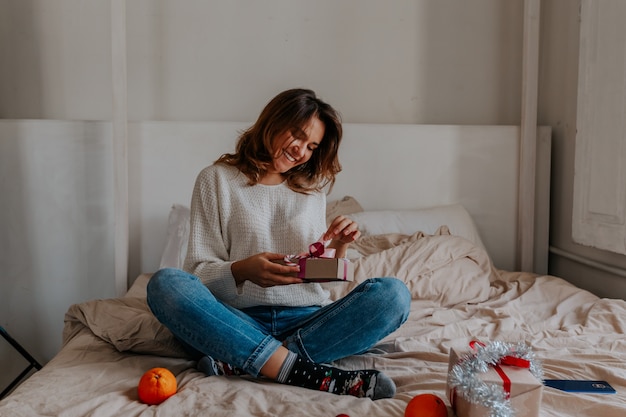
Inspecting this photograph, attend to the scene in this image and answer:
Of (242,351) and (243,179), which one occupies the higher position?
(243,179)

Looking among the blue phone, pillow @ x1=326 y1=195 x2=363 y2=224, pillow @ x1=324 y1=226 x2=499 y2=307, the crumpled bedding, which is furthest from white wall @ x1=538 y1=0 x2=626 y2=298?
the blue phone

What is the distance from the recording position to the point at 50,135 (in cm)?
227

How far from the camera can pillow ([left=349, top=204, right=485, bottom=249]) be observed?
2252 millimetres

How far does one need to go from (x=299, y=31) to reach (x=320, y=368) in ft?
5.28

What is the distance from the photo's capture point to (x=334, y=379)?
1281mm

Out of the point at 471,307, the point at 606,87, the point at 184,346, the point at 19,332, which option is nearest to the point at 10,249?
the point at 19,332

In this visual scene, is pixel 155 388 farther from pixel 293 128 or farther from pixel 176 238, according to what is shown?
pixel 176 238

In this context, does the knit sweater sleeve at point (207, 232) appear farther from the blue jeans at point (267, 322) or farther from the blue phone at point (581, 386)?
the blue phone at point (581, 386)

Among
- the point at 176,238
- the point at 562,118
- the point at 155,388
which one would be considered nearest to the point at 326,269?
the point at 155,388

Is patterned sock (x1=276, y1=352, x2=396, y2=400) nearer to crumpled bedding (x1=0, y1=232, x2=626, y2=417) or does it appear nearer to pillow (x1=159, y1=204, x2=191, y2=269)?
crumpled bedding (x1=0, y1=232, x2=626, y2=417)

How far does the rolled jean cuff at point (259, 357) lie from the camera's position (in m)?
1.27

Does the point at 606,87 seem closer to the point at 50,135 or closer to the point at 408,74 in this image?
the point at 408,74

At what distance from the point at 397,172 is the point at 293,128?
1021 mm

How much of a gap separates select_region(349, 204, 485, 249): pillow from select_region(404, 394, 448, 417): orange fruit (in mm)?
1126
